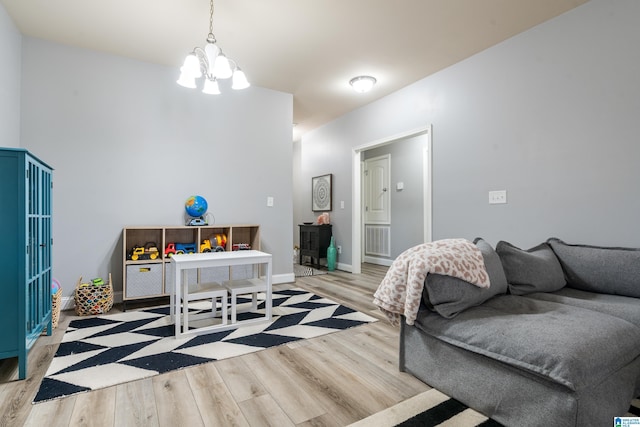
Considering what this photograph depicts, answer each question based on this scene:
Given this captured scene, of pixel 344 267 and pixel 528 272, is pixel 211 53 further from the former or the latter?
pixel 344 267

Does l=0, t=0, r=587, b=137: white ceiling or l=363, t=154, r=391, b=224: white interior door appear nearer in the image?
l=0, t=0, r=587, b=137: white ceiling

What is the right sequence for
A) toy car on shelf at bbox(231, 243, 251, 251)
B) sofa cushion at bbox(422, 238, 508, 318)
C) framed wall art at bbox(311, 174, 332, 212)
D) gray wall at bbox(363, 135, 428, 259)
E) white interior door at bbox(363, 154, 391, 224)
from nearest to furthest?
sofa cushion at bbox(422, 238, 508, 318)
toy car on shelf at bbox(231, 243, 251, 251)
gray wall at bbox(363, 135, 428, 259)
framed wall art at bbox(311, 174, 332, 212)
white interior door at bbox(363, 154, 391, 224)

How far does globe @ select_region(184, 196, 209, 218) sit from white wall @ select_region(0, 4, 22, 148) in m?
1.52

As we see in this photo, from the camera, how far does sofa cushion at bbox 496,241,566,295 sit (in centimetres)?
201

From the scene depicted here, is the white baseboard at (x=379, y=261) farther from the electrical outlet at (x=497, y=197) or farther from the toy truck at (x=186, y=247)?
the toy truck at (x=186, y=247)

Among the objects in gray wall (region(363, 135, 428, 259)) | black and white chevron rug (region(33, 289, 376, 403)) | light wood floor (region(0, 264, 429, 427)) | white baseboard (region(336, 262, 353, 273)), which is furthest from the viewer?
gray wall (region(363, 135, 428, 259))

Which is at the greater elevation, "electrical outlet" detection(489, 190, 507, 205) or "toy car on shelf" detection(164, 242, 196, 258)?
"electrical outlet" detection(489, 190, 507, 205)

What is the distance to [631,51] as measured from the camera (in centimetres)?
222

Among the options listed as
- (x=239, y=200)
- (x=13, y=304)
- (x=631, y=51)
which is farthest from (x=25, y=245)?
(x=631, y=51)

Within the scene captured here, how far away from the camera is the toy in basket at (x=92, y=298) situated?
283 centimetres

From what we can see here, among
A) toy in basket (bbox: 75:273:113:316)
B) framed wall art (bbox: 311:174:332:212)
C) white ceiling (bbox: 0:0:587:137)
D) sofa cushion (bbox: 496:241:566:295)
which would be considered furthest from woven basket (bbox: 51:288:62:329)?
framed wall art (bbox: 311:174:332:212)

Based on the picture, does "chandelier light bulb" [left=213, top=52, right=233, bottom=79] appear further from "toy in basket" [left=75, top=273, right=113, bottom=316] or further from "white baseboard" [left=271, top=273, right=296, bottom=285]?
"white baseboard" [left=271, top=273, right=296, bottom=285]

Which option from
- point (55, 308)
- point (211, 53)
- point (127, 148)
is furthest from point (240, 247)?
point (211, 53)

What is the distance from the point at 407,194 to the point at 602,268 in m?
3.44
